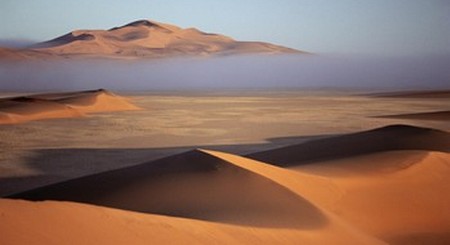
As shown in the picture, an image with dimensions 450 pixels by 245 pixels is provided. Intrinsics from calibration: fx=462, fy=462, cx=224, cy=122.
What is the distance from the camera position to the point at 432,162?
29.7ft

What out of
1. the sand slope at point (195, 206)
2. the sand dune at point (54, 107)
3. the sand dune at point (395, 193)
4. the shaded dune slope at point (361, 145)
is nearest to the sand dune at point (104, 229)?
the sand slope at point (195, 206)

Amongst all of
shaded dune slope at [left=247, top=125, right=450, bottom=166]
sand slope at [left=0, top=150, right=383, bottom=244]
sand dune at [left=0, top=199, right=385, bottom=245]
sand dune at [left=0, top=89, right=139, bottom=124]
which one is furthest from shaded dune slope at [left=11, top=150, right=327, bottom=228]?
sand dune at [left=0, top=89, right=139, bottom=124]

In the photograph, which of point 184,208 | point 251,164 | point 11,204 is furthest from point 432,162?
point 11,204

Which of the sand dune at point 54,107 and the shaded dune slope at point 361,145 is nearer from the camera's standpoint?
the shaded dune slope at point 361,145

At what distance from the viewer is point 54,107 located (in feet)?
85.1

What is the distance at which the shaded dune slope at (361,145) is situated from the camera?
11219 mm

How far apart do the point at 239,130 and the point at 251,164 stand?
1132 centimetres

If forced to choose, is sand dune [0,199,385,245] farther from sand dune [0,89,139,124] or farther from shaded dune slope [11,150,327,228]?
sand dune [0,89,139,124]

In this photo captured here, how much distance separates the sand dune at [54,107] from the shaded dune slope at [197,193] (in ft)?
53.7

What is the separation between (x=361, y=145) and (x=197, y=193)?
261 inches

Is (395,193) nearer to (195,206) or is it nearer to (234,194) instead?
(234,194)

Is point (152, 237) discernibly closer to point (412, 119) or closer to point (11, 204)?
point (11, 204)

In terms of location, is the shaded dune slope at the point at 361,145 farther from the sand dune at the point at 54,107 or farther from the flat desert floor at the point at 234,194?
the sand dune at the point at 54,107

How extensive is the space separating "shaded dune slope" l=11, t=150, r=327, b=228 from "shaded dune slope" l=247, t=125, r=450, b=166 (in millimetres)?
3649
